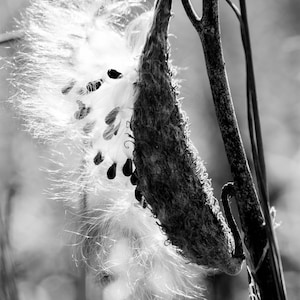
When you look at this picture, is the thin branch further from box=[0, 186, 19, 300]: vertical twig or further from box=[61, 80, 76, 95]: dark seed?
box=[0, 186, 19, 300]: vertical twig

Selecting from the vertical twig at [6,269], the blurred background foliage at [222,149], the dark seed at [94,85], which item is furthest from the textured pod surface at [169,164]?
the blurred background foliage at [222,149]

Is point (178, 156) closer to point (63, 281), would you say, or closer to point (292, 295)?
point (63, 281)

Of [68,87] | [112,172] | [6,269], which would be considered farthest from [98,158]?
[6,269]

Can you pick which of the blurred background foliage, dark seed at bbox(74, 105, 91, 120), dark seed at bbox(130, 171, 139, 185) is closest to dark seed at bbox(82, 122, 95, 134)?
dark seed at bbox(74, 105, 91, 120)

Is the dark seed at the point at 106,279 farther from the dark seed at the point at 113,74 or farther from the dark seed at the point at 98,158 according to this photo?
the dark seed at the point at 113,74

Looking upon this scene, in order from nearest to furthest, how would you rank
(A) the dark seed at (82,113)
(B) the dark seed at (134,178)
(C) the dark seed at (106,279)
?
(B) the dark seed at (134,178)
(A) the dark seed at (82,113)
(C) the dark seed at (106,279)

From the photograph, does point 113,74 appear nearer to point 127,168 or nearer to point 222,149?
point 127,168

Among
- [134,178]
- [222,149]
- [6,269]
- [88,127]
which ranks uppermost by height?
[222,149]
